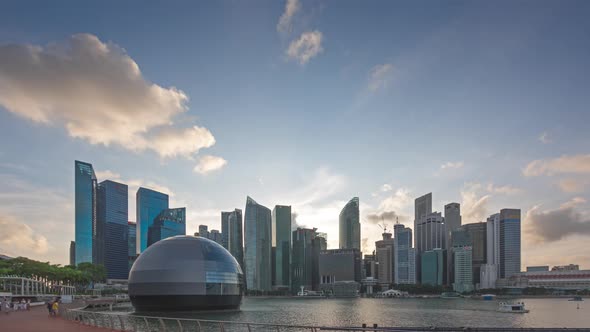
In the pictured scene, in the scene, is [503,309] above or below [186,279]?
below

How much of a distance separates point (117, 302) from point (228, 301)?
71140 mm

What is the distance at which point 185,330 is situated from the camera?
166 feet

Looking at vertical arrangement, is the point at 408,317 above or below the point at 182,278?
below

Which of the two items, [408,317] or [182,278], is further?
[408,317]

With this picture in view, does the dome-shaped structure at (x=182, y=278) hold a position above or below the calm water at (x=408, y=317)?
above

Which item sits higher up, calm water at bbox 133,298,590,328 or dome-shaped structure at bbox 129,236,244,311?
dome-shaped structure at bbox 129,236,244,311

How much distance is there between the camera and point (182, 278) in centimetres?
6462

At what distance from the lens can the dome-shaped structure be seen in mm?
64562

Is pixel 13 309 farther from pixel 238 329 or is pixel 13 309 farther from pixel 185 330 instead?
pixel 238 329

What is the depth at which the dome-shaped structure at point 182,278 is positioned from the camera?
64.6 metres

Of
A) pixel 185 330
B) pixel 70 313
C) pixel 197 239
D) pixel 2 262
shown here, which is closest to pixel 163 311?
pixel 197 239

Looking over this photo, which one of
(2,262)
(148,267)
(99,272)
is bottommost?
(99,272)

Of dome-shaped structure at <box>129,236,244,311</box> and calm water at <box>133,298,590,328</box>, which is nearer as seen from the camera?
dome-shaped structure at <box>129,236,244,311</box>

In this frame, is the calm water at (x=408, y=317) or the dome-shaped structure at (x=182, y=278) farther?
the calm water at (x=408, y=317)
